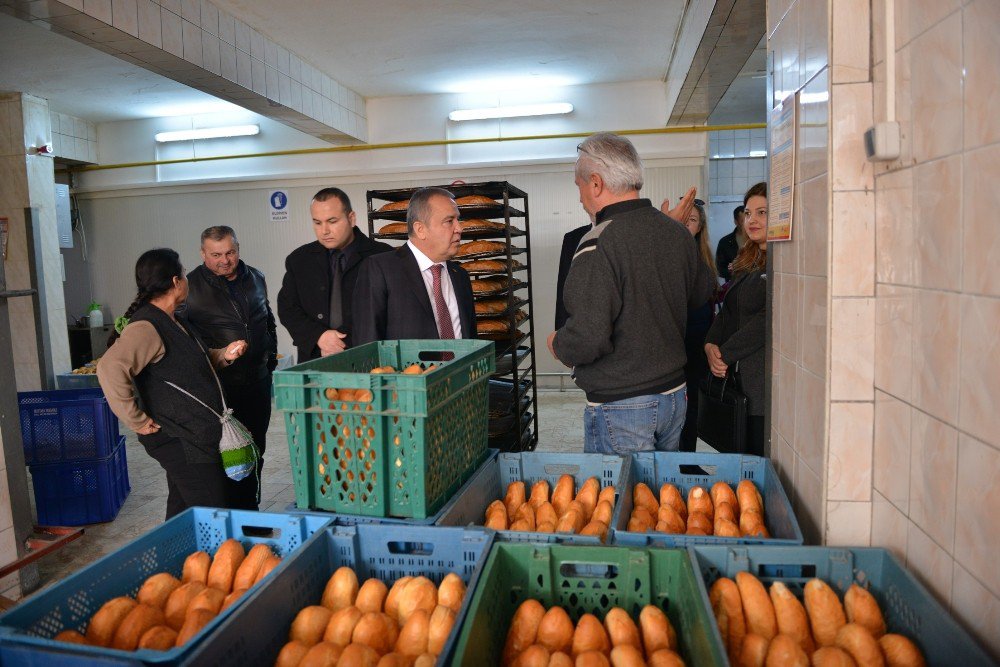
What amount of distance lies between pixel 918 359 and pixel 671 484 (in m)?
0.90

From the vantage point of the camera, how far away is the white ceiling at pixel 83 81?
506cm

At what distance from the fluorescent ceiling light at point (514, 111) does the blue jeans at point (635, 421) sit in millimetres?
5347

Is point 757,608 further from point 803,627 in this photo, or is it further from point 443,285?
point 443,285

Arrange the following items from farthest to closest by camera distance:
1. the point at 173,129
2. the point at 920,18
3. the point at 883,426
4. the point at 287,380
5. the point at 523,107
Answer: the point at 173,129 < the point at 523,107 < the point at 287,380 < the point at 883,426 < the point at 920,18

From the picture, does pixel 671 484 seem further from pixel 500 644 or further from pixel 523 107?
pixel 523 107

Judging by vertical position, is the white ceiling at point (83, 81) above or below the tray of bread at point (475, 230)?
above

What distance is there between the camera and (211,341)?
358 cm

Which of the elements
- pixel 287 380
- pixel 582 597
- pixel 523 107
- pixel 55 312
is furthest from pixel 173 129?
pixel 582 597

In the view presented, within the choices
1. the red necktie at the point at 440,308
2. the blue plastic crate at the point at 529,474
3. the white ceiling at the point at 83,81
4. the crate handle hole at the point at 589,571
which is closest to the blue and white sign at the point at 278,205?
the white ceiling at the point at 83,81

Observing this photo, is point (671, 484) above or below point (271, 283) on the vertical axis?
below

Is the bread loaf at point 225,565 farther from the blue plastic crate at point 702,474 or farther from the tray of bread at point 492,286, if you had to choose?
the tray of bread at point 492,286

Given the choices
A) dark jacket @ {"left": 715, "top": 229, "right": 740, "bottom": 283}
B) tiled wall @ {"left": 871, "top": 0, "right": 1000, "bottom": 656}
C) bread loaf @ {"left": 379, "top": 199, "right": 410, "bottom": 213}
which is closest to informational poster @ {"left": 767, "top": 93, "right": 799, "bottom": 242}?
tiled wall @ {"left": 871, "top": 0, "right": 1000, "bottom": 656}

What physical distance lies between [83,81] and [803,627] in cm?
708

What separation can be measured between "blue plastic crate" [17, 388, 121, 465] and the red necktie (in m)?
2.34
